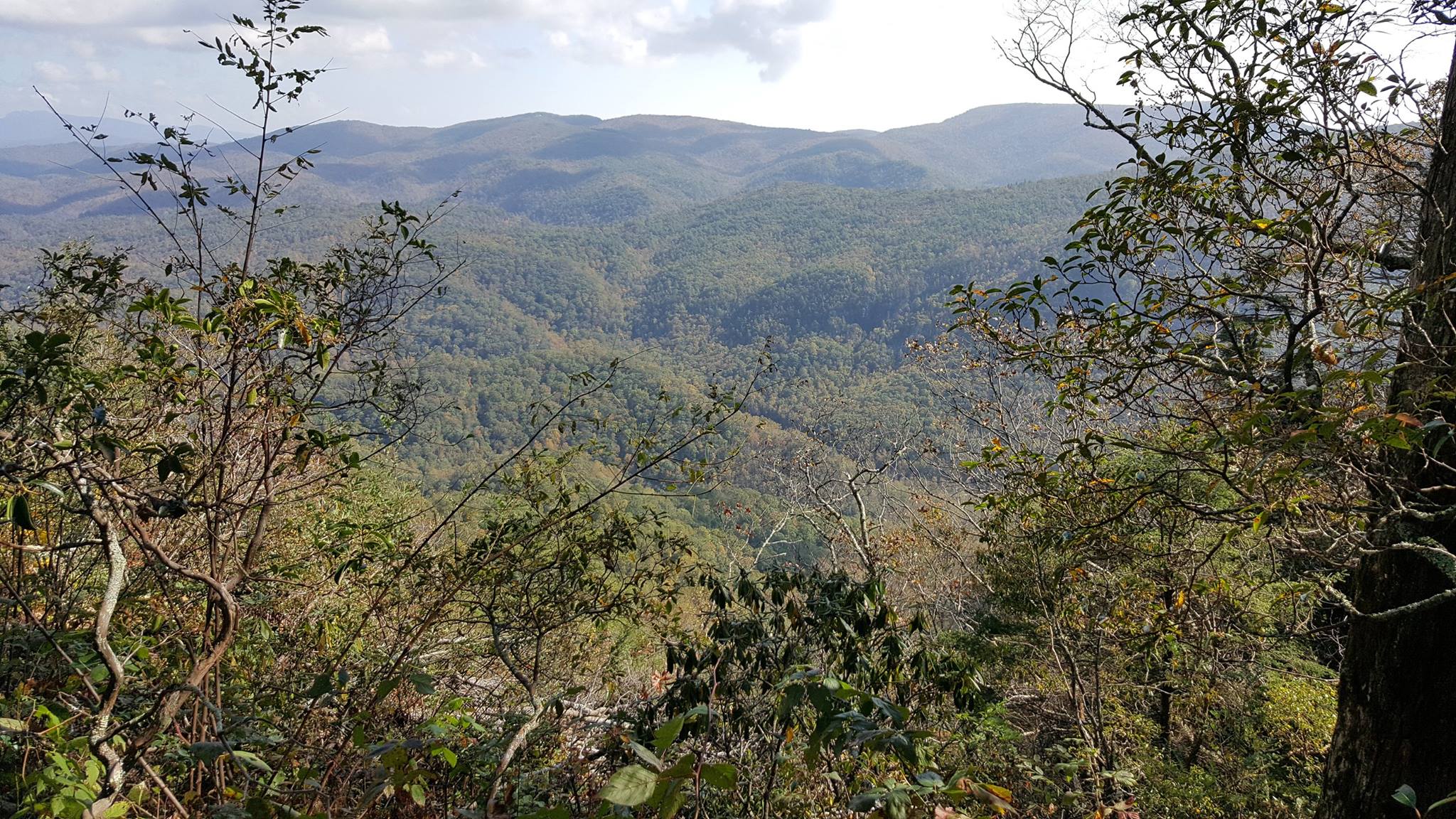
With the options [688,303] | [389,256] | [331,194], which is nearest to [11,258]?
[688,303]

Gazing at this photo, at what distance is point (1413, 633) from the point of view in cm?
265

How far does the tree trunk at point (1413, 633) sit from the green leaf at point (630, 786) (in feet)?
8.24

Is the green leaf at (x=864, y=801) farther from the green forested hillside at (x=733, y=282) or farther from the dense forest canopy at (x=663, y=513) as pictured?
the green forested hillside at (x=733, y=282)

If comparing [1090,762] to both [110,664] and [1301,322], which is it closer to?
[1301,322]

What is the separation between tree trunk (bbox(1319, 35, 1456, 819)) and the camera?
2561mm

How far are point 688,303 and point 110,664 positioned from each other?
450ft

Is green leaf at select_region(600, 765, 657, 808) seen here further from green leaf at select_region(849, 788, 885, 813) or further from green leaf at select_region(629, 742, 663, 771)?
green leaf at select_region(849, 788, 885, 813)

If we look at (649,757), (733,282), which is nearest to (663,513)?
(649,757)

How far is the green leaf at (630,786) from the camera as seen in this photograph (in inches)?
43.3

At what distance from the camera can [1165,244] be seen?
3.46m

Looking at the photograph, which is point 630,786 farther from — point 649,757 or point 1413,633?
point 1413,633

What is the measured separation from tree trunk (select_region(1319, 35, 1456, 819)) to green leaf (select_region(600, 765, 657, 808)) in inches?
98.8

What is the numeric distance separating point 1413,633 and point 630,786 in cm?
293

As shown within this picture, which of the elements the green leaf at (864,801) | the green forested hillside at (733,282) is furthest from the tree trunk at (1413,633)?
the green forested hillside at (733,282)
